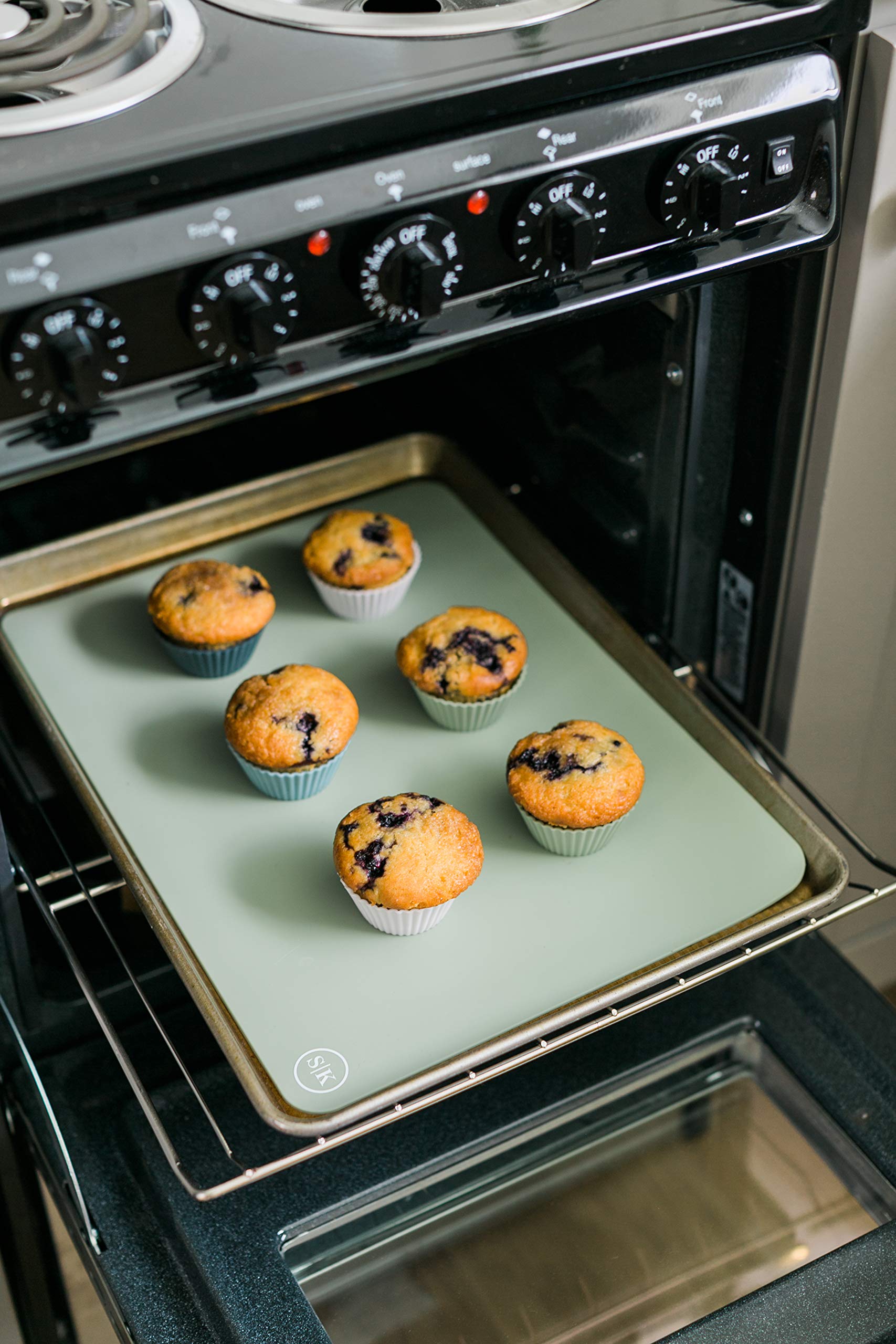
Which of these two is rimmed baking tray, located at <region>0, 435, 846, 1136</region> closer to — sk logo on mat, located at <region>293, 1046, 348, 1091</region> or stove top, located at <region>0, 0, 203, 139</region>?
sk logo on mat, located at <region>293, 1046, 348, 1091</region>

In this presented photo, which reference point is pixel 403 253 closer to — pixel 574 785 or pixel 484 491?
pixel 574 785

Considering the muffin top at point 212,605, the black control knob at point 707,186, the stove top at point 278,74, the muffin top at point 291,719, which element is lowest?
the muffin top at point 291,719

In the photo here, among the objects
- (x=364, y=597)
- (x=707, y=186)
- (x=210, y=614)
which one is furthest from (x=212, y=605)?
(x=707, y=186)

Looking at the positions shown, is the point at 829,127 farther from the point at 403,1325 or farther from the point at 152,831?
the point at 403,1325

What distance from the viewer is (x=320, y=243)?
0.92m

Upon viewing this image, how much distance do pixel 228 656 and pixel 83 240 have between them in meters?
A: 0.54

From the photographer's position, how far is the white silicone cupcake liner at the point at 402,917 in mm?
1092

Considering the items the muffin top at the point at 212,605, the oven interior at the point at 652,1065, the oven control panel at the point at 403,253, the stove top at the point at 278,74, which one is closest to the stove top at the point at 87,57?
the stove top at the point at 278,74

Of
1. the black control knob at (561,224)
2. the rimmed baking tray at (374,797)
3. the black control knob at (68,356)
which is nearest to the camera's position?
the black control knob at (68,356)

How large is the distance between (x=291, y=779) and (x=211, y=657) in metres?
0.18

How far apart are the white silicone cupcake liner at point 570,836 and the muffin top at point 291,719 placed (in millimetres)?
184

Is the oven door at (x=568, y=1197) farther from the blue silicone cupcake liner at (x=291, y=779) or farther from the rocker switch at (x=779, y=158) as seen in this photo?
the rocker switch at (x=779, y=158)

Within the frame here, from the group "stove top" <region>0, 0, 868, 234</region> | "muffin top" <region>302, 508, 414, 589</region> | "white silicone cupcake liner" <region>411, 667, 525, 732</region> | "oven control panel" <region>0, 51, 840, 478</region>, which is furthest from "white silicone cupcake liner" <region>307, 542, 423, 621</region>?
"stove top" <region>0, 0, 868, 234</region>

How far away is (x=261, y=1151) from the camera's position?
121 cm
